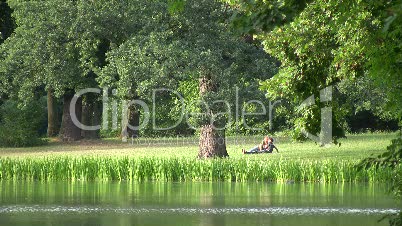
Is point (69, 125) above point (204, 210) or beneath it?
above

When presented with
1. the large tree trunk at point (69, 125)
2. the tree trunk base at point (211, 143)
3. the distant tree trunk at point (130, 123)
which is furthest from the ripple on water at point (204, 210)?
the large tree trunk at point (69, 125)

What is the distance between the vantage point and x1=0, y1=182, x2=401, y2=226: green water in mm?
17344

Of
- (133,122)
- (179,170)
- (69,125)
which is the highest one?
(133,122)

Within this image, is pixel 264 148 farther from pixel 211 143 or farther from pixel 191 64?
pixel 191 64

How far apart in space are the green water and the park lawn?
8.07 meters

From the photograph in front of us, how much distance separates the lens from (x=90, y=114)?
5025 cm

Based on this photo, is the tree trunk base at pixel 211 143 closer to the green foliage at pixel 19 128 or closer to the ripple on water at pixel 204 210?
the green foliage at pixel 19 128

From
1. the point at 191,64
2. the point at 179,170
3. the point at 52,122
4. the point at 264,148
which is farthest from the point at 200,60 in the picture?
the point at 52,122

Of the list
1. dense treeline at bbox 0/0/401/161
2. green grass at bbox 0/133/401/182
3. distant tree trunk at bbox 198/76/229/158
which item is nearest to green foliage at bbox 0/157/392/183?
green grass at bbox 0/133/401/182

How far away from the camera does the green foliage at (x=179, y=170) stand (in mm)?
24781

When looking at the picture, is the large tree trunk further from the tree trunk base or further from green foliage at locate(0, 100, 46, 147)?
the tree trunk base

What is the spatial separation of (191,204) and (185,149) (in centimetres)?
1896

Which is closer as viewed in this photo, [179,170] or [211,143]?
[179,170]

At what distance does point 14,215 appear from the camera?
1811 cm
